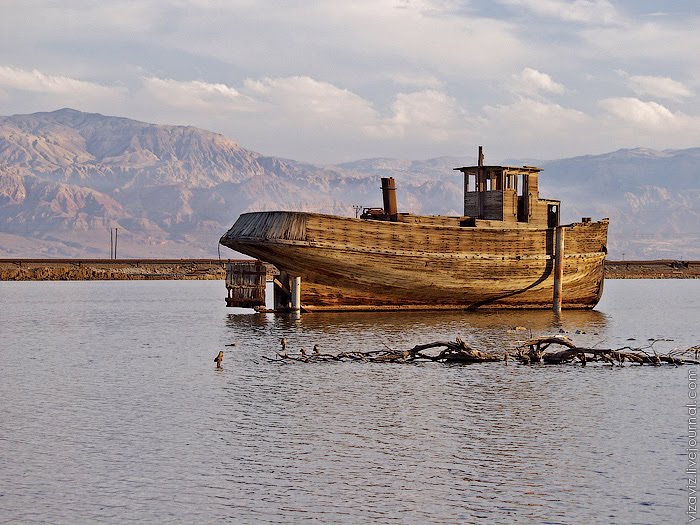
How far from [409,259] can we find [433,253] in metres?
1.36

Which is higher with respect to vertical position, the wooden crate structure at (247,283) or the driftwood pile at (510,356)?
the wooden crate structure at (247,283)

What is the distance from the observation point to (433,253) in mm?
49906

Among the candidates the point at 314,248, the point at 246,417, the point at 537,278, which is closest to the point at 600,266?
the point at 537,278

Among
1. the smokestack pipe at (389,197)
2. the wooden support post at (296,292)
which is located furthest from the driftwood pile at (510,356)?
the smokestack pipe at (389,197)

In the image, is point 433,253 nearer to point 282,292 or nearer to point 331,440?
point 282,292

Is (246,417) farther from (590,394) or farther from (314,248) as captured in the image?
(314,248)

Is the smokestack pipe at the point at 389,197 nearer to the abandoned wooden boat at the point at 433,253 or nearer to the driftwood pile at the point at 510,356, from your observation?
the abandoned wooden boat at the point at 433,253

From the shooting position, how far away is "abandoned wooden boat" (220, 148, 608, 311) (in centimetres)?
4781

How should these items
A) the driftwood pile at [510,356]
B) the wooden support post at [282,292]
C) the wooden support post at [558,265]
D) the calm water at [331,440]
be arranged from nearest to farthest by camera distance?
the calm water at [331,440], the driftwood pile at [510,356], the wooden support post at [282,292], the wooden support post at [558,265]

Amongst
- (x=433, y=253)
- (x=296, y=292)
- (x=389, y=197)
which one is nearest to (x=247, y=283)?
(x=296, y=292)

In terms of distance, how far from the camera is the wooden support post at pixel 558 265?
53.7 metres

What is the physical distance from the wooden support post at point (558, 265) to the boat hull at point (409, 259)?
0.46m

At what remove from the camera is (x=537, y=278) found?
54.7 metres

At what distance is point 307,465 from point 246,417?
4.77 m
